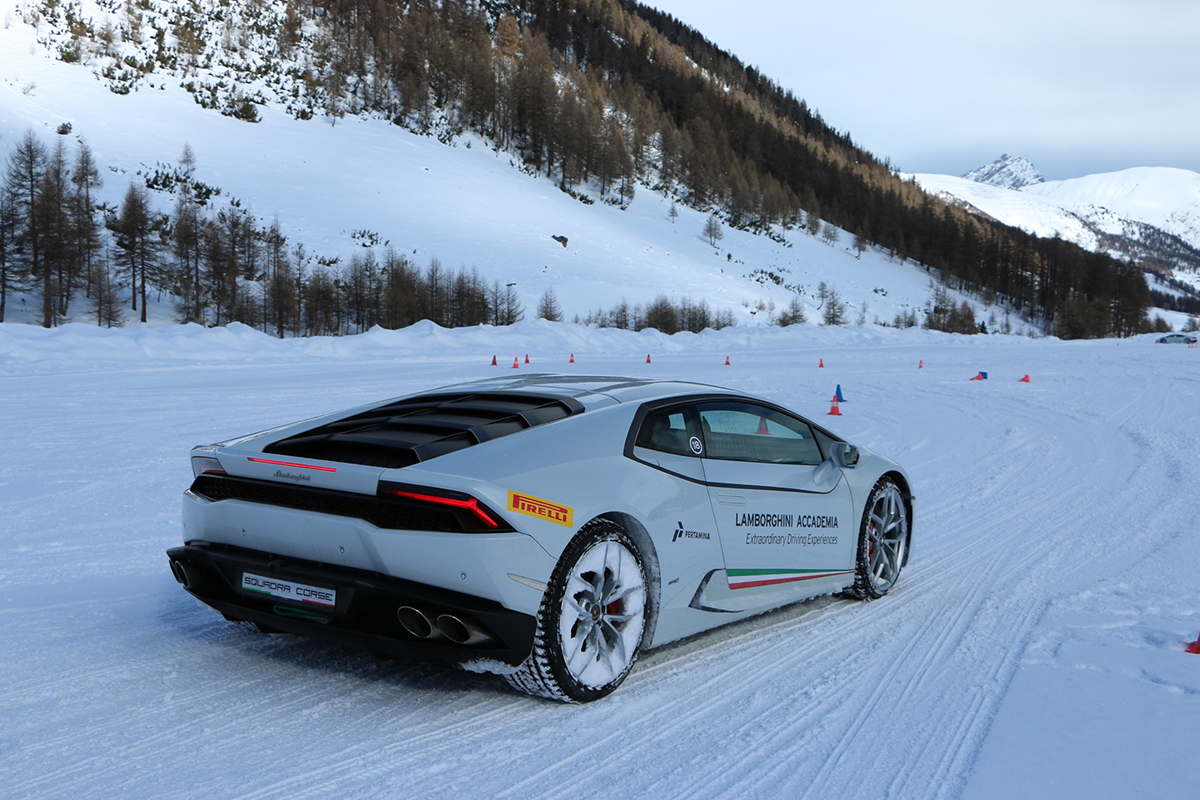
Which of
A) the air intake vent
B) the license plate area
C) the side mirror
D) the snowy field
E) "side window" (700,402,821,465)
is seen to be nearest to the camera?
the snowy field

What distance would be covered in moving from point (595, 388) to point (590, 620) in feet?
4.17

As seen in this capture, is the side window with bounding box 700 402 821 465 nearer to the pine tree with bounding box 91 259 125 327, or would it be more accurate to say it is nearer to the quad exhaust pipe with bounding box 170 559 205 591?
the quad exhaust pipe with bounding box 170 559 205 591

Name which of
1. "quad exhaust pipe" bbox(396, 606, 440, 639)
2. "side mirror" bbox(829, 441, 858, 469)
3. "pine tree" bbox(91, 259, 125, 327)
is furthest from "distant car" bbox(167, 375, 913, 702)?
"pine tree" bbox(91, 259, 125, 327)

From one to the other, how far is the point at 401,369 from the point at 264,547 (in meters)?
17.8

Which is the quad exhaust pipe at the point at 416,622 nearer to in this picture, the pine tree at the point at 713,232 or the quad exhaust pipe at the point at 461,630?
the quad exhaust pipe at the point at 461,630

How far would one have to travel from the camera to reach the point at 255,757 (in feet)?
9.52

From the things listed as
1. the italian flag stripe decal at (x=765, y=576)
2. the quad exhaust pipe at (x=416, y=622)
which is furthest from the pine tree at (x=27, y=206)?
the quad exhaust pipe at (x=416, y=622)

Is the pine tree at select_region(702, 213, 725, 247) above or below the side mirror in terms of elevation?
above

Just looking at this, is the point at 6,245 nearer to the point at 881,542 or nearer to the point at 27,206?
the point at 27,206

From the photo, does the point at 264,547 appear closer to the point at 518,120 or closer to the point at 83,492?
the point at 83,492

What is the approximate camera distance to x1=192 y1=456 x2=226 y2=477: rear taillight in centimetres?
375

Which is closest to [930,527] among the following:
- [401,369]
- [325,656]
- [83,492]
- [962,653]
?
[962,653]

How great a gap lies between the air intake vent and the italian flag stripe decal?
3.89ft

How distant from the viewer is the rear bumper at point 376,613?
121 inches
